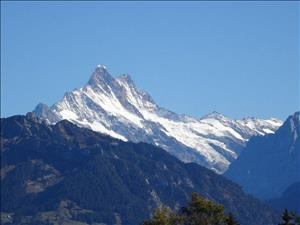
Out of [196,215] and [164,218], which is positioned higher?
[196,215]

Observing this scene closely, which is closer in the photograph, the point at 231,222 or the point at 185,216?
the point at 231,222

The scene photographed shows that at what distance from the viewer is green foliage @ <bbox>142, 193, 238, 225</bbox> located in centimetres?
11969

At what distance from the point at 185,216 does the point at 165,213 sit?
2776 millimetres

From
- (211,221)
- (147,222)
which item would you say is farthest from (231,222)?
(147,222)

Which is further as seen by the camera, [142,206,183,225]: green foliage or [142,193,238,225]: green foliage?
[142,193,238,225]: green foliage

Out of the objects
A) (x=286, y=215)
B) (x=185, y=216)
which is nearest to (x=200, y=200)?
(x=185, y=216)

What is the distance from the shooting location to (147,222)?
12225cm

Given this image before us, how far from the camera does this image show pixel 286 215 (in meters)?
114

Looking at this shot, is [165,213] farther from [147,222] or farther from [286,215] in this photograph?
[286,215]

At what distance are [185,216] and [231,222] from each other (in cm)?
946

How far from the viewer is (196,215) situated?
121438mm

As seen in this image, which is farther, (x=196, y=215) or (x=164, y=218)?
(x=196, y=215)

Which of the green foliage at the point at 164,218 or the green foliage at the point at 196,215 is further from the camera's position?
the green foliage at the point at 196,215

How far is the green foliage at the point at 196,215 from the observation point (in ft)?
393
